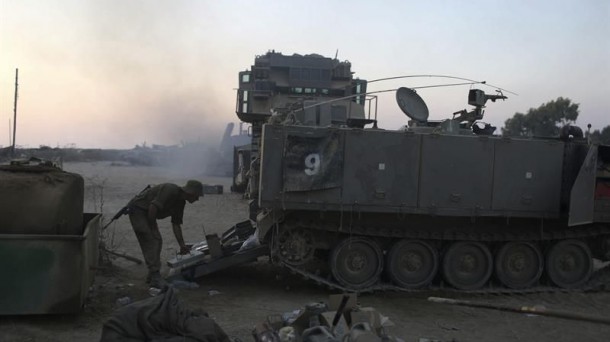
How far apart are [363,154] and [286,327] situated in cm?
351

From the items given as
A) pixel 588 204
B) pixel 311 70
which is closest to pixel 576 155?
pixel 588 204

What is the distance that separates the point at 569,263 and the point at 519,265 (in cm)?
90

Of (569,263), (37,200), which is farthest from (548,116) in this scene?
(37,200)

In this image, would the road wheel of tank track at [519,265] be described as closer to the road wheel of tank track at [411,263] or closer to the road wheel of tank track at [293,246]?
the road wheel of tank track at [411,263]

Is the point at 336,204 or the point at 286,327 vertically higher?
the point at 336,204

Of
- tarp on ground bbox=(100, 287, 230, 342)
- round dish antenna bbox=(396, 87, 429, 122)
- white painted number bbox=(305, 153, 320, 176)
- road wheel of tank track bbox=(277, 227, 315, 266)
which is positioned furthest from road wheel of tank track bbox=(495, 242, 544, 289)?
tarp on ground bbox=(100, 287, 230, 342)

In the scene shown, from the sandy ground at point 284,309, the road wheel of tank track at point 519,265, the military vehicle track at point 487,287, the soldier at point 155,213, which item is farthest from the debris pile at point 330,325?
the road wheel of tank track at point 519,265

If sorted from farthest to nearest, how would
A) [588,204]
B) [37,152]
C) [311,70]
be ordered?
[37,152] → [311,70] → [588,204]

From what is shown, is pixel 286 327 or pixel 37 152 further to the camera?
pixel 37 152

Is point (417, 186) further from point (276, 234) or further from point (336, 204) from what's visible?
point (276, 234)

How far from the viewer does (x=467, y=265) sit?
8.95m

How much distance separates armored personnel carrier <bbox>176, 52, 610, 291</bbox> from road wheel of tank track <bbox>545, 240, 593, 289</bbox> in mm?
16

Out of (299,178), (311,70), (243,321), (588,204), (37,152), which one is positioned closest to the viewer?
(243,321)

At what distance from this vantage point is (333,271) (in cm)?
851
